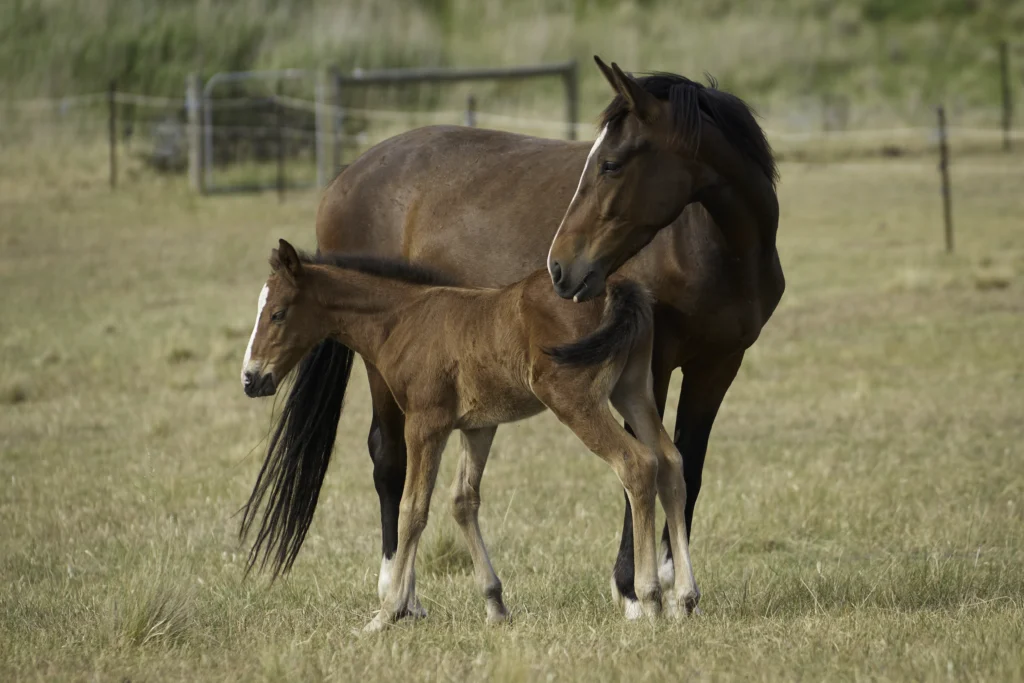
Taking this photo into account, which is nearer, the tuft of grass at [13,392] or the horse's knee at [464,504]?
the horse's knee at [464,504]

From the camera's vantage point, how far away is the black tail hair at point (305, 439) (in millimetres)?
6223

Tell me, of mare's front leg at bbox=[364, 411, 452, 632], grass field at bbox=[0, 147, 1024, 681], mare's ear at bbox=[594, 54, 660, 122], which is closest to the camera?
grass field at bbox=[0, 147, 1024, 681]

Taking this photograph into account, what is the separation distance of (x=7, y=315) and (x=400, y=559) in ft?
36.4

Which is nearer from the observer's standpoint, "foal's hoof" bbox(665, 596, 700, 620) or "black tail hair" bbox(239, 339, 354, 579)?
"foal's hoof" bbox(665, 596, 700, 620)

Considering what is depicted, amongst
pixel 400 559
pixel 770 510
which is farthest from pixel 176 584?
pixel 770 510

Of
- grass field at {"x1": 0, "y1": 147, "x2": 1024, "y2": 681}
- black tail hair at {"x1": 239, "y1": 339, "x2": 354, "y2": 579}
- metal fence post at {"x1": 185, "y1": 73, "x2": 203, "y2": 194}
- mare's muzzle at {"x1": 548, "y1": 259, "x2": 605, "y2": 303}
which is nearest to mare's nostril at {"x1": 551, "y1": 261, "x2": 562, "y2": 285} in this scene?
mare's muzzle at {"x1": 548, "y1": 259, "x2": 605, "y2": 303}

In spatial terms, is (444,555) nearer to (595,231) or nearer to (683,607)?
(683,607)

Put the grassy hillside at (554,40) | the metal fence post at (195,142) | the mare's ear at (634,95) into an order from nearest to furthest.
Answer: the mare's ear at (634,95) → the metal fence post at (195,142) → the grassy hillside at (554,40)

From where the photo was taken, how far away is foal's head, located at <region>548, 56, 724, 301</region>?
4.88 metres

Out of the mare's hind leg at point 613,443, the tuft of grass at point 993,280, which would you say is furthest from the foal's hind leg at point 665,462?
the tuft of grass at point 993,280

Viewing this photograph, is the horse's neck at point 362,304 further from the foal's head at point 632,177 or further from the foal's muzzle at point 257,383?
the foal's head at point 632,177

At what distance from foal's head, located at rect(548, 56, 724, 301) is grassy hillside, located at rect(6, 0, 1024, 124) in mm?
29485

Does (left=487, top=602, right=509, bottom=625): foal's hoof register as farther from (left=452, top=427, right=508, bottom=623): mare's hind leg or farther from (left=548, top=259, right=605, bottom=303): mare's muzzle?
(left=548, top=259, right=605, bottom=303): mare's muzzle

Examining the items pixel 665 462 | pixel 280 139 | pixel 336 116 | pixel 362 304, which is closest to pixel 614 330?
pixel 665 462
